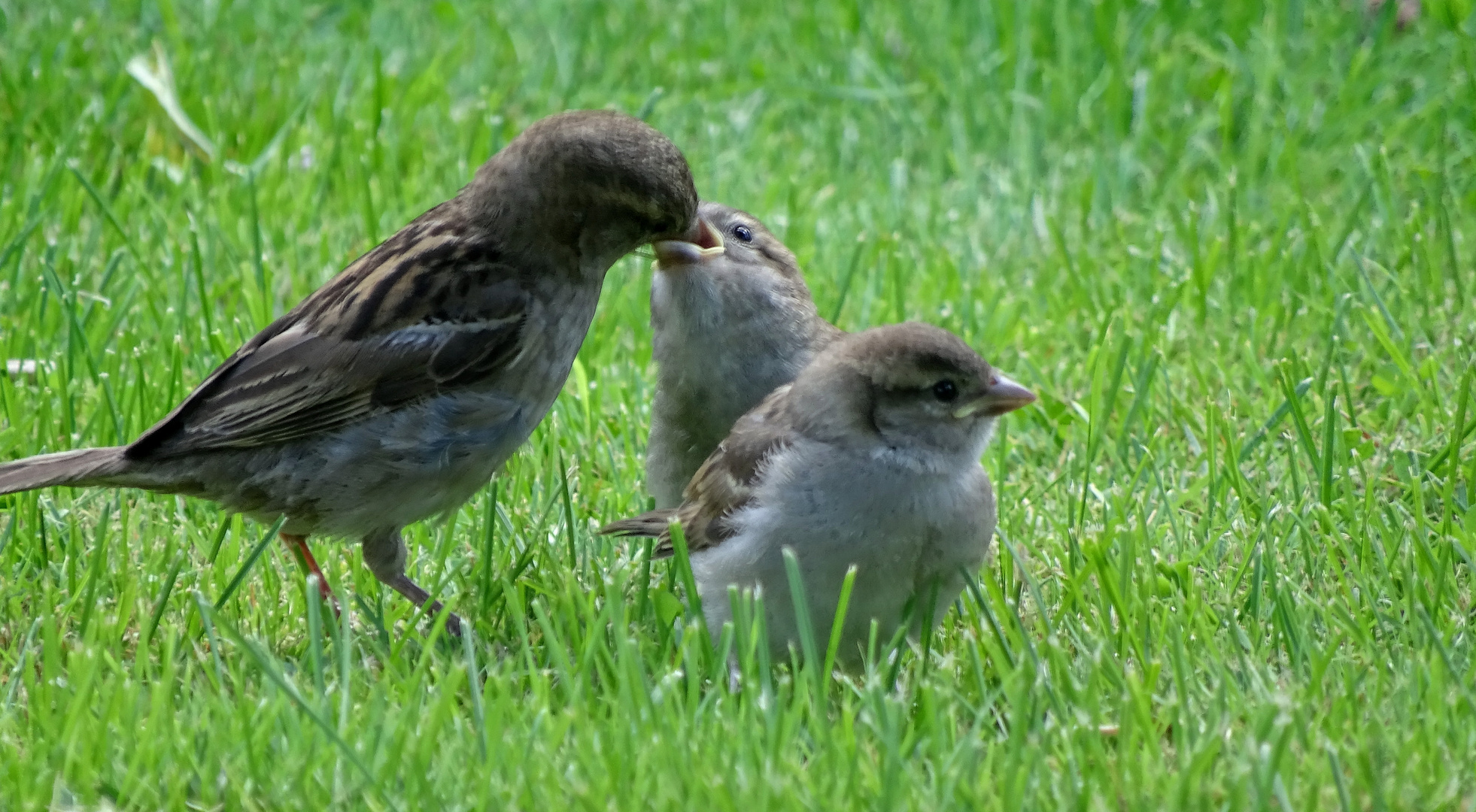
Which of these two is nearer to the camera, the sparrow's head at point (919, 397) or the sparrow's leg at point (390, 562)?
the sparrow's head at point (919, 397)

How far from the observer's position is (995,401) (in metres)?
4.49

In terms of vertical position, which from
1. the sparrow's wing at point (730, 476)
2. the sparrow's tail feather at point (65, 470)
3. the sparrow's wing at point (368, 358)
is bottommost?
the sparrow's wing at point (730, 476)

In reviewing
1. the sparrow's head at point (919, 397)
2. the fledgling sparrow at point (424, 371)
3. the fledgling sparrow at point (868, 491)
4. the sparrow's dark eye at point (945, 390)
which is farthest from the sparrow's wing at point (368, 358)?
the sparrow's dark eye at point (945, 390)

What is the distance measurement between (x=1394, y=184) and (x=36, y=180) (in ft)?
19.0

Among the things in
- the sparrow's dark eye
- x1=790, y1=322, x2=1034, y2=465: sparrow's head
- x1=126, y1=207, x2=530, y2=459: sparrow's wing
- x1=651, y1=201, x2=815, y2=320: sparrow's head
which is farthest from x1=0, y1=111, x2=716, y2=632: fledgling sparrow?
the sparrow's dark eye

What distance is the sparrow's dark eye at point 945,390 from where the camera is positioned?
14.7ft

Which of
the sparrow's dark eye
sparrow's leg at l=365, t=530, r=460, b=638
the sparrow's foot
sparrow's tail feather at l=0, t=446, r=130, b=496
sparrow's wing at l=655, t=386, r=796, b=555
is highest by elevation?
sparrow's tail feather at l=0, t=446, r=130, b=496

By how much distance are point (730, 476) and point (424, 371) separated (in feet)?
3.10

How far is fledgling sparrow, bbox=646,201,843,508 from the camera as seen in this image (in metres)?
5.39

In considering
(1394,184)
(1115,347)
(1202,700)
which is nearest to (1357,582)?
(1202,700)

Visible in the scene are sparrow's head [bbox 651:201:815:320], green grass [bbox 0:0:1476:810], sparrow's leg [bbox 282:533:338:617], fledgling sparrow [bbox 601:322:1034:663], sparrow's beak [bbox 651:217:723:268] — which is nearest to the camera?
green grass [bbox 0:0:1476:810]

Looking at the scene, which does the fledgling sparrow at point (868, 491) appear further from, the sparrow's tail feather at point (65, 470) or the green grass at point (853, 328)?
the sparrow's tail feather at point (65, 470)

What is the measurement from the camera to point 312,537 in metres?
5.47

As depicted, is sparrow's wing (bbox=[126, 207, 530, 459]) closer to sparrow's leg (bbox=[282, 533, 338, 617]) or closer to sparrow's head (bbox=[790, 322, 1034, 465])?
sparrow's leg (bbox=[282, 533, 338, 617])
